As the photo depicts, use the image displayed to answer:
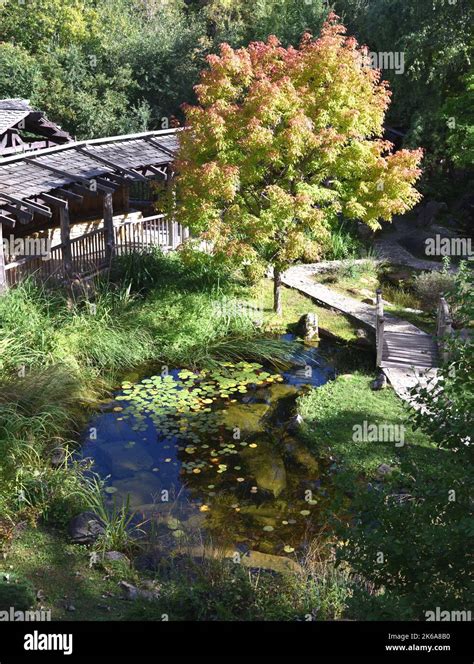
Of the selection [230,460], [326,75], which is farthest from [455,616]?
[326,75]

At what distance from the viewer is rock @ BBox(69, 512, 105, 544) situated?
9.16 metres

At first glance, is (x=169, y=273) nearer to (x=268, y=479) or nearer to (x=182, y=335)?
(x=182, y=335)

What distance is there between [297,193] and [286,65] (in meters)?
A: 2.55

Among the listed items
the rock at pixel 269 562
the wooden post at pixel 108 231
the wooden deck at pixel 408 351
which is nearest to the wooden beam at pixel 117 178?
the wooden post at pixel 108 231

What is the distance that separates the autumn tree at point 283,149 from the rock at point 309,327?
1369mm

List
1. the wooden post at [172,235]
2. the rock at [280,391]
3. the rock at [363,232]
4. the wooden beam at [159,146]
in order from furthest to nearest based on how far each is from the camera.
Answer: the rock at [363,232] < the wooden beam at [159,146] < the wooden post at [172,235] < the rock at [280,391]

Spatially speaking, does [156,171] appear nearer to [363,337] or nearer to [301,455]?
[363,337]

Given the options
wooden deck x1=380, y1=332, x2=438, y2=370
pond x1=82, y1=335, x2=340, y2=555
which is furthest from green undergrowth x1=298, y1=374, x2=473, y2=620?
wooden deck x1=380, y1=332, x2=438, y2=370

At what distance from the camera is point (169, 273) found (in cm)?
1795

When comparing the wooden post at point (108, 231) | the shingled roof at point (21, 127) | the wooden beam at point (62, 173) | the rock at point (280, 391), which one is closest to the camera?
the rock at point (280, 391)

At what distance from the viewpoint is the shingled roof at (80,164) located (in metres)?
15.8

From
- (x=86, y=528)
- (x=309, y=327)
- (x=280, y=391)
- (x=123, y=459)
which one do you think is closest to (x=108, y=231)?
(x=309, y=327)

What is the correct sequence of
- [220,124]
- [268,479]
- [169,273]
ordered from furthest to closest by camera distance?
[169,273] → [220,124] → [268,479]

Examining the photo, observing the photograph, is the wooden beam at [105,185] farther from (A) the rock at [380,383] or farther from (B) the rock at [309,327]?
(A) the rock at [380,383]
